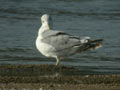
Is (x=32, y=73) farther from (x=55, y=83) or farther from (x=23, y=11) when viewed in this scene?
(x=23, y=11)

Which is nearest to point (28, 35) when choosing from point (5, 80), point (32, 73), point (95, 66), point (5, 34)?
point (5, 34)

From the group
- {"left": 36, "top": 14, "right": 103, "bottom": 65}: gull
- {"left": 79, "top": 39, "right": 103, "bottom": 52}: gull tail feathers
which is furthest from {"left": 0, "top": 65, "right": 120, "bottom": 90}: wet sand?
{"left": 79, "top": 39, "right": 103, "bottom": 52}: gull tail feathers

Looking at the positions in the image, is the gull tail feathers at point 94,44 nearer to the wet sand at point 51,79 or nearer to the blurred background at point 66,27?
the blurred background at point 66,27

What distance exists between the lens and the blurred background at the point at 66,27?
13.4m

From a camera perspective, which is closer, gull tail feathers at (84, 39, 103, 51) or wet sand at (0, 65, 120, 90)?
wet sand at (0, 65, 120, 90)

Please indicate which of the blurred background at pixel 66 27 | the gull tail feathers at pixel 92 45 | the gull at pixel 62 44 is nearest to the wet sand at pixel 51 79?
the gull at pixel 62 44

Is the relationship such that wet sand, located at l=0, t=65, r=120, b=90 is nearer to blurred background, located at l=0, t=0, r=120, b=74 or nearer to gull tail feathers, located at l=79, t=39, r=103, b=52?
gull tail feathers, located at l=79, t=39, r=103, b=52

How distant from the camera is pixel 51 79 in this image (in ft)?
33.3

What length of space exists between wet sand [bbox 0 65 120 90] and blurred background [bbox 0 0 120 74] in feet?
3.09

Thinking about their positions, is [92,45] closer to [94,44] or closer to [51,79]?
[94,44]

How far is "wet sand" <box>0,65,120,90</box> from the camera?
9.16m

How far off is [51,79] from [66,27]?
29.1ft

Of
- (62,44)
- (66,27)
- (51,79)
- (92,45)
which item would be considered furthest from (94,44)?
(66,27)

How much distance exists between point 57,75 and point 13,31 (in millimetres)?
7366
